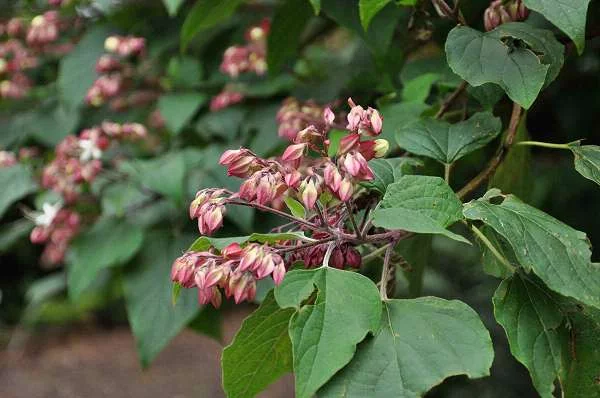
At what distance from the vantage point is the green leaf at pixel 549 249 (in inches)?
31.8

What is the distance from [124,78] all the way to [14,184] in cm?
38

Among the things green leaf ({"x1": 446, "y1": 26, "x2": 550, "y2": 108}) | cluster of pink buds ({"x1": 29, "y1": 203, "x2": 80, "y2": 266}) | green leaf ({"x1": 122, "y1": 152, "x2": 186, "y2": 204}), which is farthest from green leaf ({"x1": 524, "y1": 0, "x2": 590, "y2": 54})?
cluster of pink buds ({"x1": 29, "y1": 203, "x2": 80, "y2": 266})

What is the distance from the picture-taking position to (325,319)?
78cm

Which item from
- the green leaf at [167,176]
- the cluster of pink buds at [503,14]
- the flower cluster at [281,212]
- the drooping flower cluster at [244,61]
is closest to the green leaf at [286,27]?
the drooping flower cluster at [244,61]

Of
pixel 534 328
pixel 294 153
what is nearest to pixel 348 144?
pixel 294 153

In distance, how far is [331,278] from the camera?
811 mm

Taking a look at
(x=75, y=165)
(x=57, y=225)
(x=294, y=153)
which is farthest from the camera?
(x=57, y=225)

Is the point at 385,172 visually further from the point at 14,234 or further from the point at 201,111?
the point at 14,234

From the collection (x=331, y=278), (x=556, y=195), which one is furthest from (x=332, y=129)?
(x=556, y=195)

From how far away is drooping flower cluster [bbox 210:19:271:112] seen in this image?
181 centimetres

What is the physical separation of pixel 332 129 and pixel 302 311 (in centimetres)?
64

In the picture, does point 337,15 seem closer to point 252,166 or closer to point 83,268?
point 252,166

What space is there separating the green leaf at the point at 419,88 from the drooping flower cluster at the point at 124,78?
79cm

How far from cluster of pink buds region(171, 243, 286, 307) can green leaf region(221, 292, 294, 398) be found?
0.05 meters
